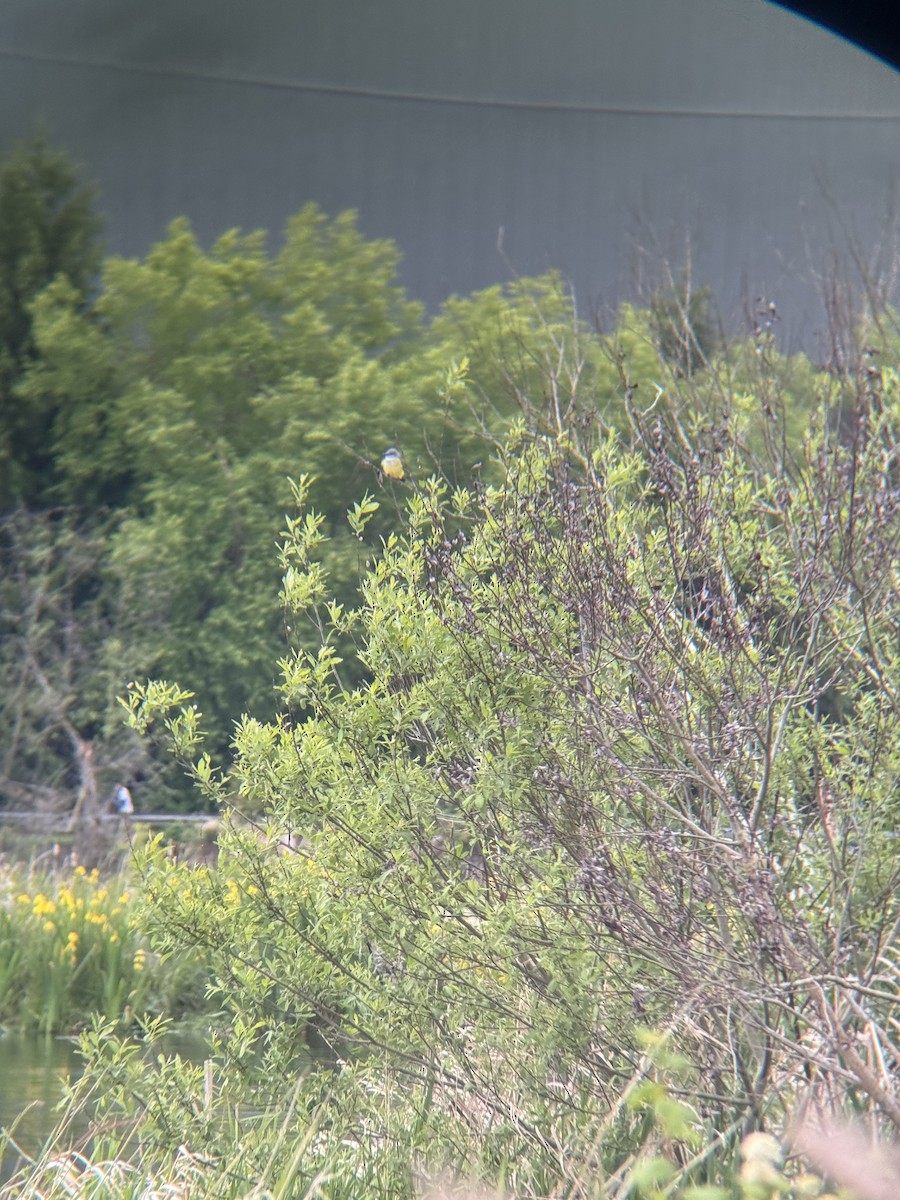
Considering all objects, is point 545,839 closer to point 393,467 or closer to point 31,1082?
point 393,467

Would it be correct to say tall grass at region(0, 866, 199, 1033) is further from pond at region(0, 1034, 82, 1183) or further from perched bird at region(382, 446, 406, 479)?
perched bird at region(382, 446, 406, 479)

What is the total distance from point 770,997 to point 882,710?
102 centimetres

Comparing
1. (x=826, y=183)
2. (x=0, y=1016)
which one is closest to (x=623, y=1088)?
(x=0, y=1016)

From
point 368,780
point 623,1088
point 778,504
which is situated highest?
point 778,504

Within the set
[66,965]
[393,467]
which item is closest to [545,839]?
[393,467]

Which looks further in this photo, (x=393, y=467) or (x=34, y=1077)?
(x=34, y=1077)

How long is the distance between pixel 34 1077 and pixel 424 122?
77.6ft

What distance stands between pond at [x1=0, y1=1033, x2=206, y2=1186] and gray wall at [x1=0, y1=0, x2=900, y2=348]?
18.3m

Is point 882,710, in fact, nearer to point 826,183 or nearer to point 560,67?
point 826,183

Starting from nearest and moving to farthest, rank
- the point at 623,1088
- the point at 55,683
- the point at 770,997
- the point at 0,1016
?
1. the point at 770,997
2. the point at 623,1088
3. the point at 0,1016
4. the point at 55,683

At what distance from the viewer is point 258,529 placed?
894 inches

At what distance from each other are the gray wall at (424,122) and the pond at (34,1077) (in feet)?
60.0

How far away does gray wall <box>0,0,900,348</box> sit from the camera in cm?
2428

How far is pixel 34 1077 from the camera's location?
6836mm
